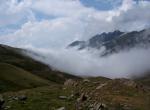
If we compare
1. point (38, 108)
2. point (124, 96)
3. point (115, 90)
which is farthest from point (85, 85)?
point (38, 108)

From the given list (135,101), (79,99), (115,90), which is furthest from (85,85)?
(79,99)

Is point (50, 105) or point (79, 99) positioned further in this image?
point (79, 99)

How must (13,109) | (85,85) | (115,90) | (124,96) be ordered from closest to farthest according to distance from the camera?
(13,109)
(124,96)
(115,90)
(85,85)

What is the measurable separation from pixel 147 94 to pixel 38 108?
28.7 m

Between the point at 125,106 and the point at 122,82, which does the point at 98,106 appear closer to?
the point at 125,106

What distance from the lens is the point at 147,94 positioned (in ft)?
229

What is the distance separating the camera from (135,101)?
60.7 metres

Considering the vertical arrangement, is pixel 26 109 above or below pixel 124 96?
below

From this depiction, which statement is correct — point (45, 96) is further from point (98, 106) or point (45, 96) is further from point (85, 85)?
point (85, 85)

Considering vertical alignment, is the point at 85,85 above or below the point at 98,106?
above

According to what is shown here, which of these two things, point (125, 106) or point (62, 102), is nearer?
point (62, 102)

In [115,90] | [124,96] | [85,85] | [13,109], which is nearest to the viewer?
[13,109]

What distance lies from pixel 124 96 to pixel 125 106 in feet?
35.2

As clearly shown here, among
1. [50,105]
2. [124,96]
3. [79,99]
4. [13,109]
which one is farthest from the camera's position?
[124,96]
